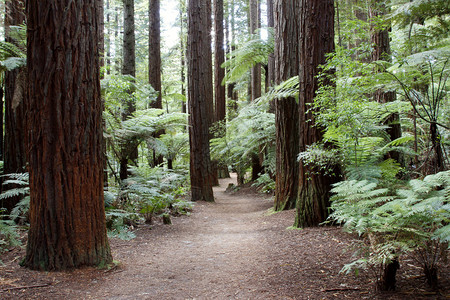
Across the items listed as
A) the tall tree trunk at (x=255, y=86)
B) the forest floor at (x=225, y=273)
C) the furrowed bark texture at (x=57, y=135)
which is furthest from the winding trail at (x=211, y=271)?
the tall tree trunk at (x=255, y=86)

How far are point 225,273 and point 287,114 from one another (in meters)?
4.14

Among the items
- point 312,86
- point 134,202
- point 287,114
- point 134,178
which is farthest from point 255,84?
point 312,86

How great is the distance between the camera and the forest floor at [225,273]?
8.49ft

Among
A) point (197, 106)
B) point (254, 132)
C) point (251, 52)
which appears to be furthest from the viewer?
point (254, 132)

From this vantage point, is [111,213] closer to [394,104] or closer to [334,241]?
[334,241]

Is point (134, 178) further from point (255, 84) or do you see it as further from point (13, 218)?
point (255, 84)

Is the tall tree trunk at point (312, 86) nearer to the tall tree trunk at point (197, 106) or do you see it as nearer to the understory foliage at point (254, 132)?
the understory foliage at point (254, 132)

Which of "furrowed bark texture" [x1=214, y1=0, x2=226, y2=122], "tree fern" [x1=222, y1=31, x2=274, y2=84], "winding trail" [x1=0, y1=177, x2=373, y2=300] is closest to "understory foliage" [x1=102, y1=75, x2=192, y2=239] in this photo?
"winding trail" [x1=0, y1=177, x2=373, y2=300]

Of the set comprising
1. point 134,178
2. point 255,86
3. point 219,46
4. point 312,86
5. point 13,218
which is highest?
point 219,46

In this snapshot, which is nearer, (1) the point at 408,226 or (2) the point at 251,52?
(1) the point at 408,226

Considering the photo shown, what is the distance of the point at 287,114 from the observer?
6.65 m

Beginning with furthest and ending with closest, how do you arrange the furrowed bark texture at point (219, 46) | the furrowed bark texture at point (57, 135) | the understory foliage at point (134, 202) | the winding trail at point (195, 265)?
the furrowed bark texture at point (219, 46) → the understory foliage at point (134, 202) → the furrowed bark texture at point (57, 135) → the winding trail at point (195, 265)

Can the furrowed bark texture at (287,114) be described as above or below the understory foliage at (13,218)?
above

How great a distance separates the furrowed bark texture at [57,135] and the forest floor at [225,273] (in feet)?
1.01
